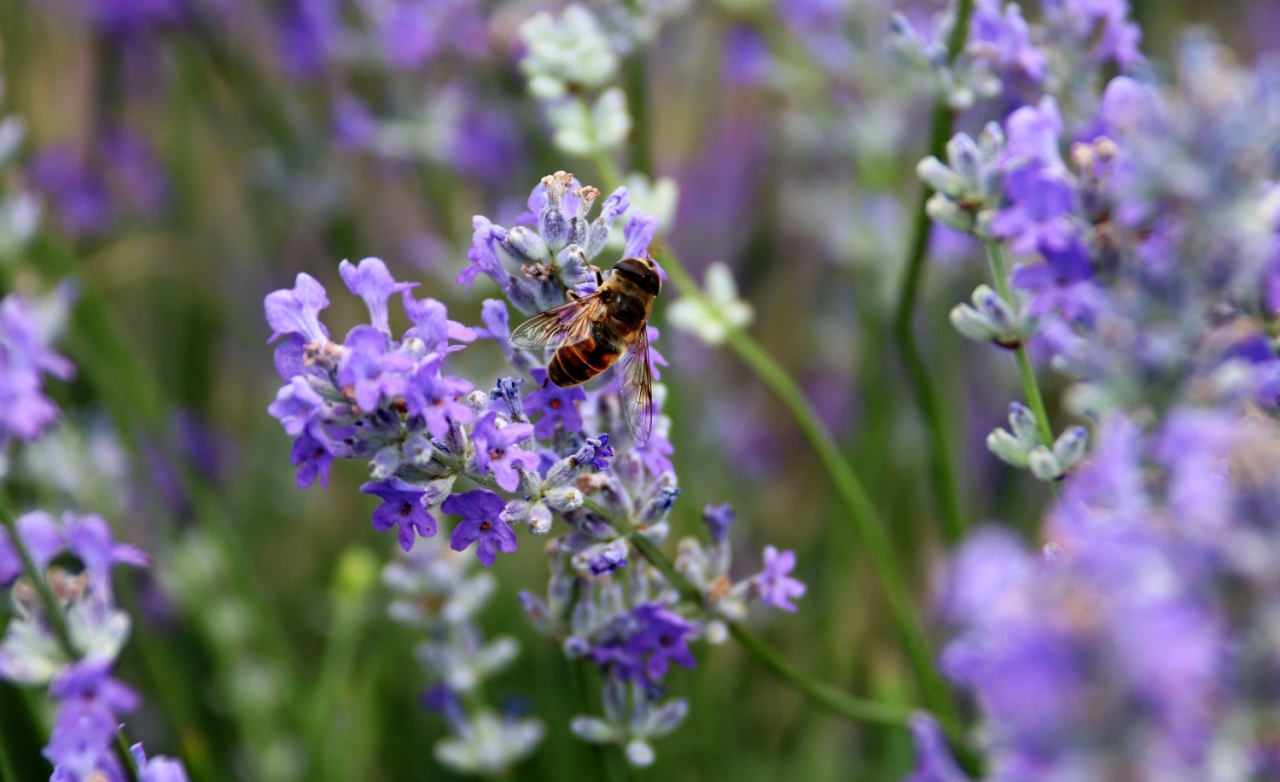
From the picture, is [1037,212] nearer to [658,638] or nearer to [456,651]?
[658,638]

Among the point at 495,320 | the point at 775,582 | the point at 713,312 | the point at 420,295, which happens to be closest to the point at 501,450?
the point at 495,320

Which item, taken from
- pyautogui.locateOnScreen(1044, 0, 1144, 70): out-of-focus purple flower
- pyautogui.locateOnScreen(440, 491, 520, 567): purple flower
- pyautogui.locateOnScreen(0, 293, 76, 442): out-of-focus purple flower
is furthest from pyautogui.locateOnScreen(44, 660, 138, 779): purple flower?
pyautogui.locateOnScreen(1044, 0, 1144, 70): out-of-focus purple flower

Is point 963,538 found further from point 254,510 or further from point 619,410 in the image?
point 254,510

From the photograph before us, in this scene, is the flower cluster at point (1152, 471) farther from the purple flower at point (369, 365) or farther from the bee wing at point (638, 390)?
the purple flower at point (369, 365)

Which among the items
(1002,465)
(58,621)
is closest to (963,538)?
(1002,465)

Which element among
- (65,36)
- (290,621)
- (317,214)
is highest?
(65,36)

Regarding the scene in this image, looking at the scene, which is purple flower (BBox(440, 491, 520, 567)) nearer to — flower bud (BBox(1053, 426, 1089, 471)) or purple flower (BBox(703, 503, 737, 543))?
purple flower (BBox(703, 503, 737, 543))
